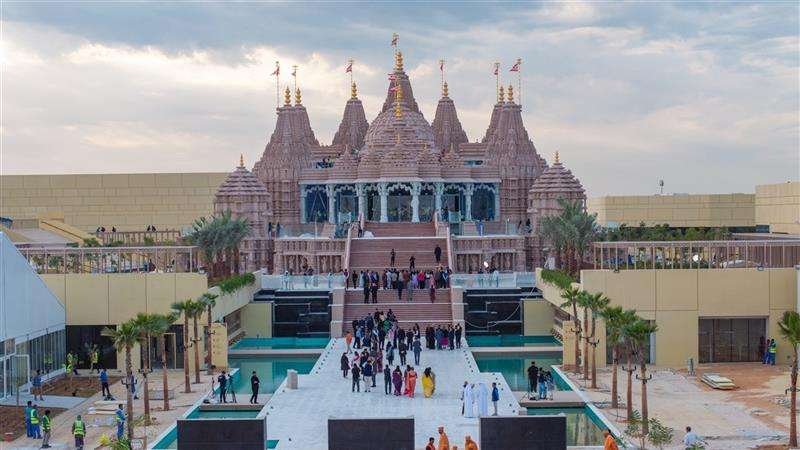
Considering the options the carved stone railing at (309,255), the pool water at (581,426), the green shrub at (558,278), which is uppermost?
the carved stone railing at (309,255)

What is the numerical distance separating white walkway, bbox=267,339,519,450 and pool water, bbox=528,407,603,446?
134 cm

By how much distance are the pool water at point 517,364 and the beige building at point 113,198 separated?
4011cm

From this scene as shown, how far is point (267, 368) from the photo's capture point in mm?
41312

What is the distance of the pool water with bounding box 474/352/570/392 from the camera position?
3694 centimetres

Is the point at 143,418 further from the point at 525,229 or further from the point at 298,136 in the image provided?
the point at 298,136

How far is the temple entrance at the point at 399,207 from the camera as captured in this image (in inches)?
2972

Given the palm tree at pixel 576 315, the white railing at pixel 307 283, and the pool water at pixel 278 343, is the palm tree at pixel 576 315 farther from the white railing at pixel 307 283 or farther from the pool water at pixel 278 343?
the white railing at pixel 307 283

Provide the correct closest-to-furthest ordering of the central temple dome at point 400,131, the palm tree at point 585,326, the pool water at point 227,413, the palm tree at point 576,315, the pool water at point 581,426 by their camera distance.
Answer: the pool water at point 581,426, the pool water at point 227,413, the palm tree at point 585,326, the palm tree at point 576,315, the central temple dome at point 400,131

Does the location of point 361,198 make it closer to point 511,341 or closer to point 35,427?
point 511,341

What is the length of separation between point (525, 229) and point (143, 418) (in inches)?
1681

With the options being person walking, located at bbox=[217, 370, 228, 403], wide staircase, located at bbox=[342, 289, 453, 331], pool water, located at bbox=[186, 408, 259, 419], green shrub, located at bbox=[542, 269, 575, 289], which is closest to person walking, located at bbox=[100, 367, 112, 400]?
pool water, located at bbox=[186, 408, 259, 419]

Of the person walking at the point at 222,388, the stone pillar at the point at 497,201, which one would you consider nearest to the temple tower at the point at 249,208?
the stone pillar at the point at 497,201

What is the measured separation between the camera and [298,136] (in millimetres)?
81438

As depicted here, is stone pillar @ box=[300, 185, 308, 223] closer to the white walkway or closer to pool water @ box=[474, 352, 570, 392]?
pool water @ box=[474, 352, 570, 392]
